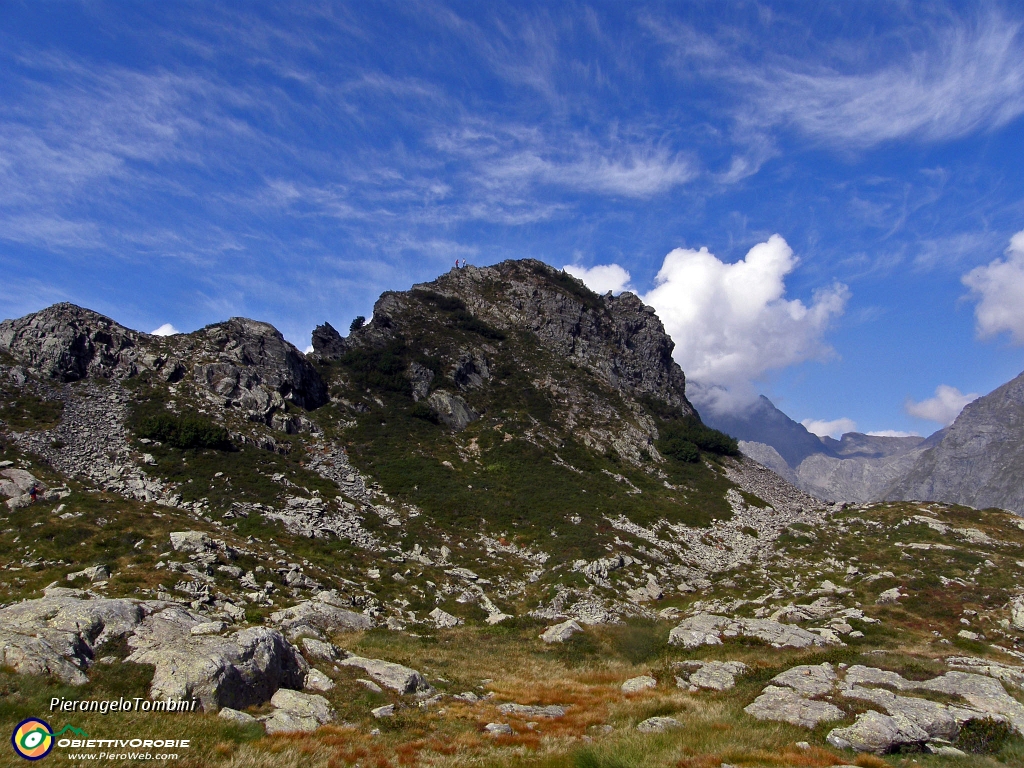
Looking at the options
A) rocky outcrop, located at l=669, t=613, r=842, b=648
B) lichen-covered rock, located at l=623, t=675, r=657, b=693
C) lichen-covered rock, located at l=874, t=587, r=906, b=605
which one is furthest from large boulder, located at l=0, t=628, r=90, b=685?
lichen-covered rock, located at l=874, t=587, r=906, b=605

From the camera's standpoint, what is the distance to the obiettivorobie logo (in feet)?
29.8

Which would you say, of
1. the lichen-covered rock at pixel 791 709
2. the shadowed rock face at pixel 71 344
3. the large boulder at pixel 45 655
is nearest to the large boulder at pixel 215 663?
the large boulder at pixel 45 655

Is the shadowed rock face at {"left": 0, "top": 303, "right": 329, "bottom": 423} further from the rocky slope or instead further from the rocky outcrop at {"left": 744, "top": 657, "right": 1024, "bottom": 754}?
the rocky outcrop at {"left": 744, "top": 657, "right": 1024, "bottom": 754}

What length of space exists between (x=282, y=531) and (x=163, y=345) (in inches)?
1487

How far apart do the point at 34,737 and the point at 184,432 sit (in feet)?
141

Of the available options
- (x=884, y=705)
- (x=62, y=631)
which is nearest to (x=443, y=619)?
(x=62, y=631)

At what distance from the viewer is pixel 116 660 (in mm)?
13211

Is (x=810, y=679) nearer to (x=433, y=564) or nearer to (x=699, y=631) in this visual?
(x=699, y=631)

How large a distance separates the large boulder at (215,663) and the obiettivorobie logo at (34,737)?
2.48 metres

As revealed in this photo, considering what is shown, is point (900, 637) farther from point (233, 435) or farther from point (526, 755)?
point (233, 435)

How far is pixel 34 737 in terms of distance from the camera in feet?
31.4

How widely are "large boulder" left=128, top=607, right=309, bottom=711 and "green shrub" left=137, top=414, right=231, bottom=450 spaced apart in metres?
35.3

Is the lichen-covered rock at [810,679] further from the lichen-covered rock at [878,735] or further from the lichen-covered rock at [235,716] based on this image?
the lichen-covered rock at [235,716]

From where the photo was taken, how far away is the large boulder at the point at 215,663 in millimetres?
12625
